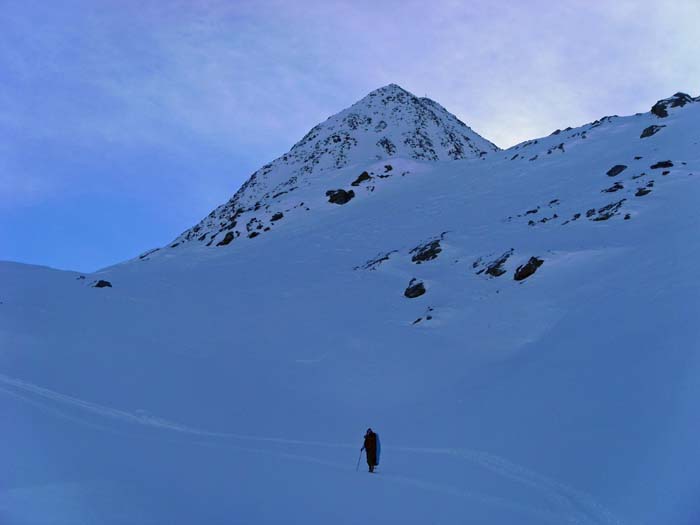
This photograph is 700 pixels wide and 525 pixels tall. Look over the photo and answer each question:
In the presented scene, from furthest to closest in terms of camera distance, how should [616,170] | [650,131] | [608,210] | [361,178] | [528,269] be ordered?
[361,178]
[650,131]
[616,170]
[608,210]
[528,269]

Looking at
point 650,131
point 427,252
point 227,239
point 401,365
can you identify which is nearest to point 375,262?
point 427,252

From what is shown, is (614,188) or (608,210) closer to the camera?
(608,210)

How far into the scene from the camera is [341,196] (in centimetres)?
5441

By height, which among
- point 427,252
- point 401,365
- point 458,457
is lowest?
point 458,457

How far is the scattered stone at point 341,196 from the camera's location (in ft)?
177

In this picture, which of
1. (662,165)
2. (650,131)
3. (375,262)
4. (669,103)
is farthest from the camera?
(669,103)

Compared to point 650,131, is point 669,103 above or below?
above

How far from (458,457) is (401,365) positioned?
932cm

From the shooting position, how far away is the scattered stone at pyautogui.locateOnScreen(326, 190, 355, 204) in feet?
177

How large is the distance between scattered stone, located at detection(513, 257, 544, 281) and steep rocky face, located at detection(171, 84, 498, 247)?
50682 mm

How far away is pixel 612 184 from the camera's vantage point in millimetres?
36250

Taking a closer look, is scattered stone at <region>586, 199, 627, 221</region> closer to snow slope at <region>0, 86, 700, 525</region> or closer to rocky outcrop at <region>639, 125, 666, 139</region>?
snow slope at <region>0, 86, 700, 525</region>

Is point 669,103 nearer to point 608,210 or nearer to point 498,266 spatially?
point 608,210

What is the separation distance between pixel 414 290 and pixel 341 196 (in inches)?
995
